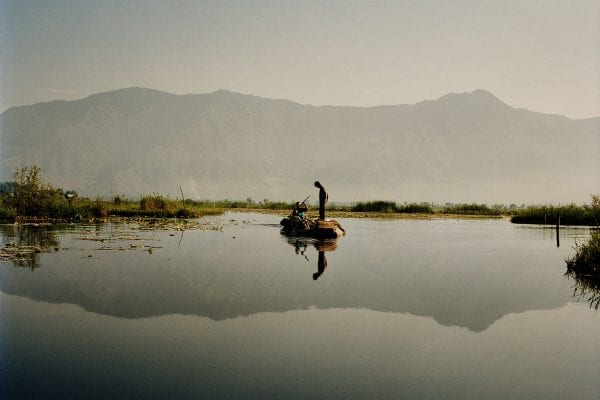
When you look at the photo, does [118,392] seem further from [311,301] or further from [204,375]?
[311,301]

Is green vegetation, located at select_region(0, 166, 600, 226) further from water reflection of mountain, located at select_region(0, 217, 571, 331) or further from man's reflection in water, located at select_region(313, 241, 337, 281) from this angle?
man's reflection in water, located at select_region(313, 241, 337, 281)

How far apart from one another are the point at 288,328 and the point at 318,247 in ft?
54.5

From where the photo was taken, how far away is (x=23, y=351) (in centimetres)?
918

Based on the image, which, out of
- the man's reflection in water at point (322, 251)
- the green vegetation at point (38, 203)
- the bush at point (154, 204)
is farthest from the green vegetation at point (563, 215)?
the green vegetation at point (38, 203)

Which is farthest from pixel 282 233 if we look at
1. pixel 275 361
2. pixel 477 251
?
pixel 275 361

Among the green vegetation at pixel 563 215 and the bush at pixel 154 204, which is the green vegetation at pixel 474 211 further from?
the bush at pixel 154 204

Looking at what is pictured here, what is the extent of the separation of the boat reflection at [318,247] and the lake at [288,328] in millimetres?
268

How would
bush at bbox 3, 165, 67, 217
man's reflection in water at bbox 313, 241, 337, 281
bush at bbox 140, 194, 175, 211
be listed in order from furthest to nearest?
1. bush at bbox 140, 194, 175, 211
2. bush at bbox 3, 165, 67, 217
3. man's reflection in water at bbox 313, 241, 337, 281

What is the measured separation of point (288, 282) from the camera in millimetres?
16578

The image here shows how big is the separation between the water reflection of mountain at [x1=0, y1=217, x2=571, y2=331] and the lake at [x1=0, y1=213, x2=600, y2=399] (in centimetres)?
7

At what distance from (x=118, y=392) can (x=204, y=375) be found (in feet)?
4.13

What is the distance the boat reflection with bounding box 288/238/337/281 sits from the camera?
19.9 meters

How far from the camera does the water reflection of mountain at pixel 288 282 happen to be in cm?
1341

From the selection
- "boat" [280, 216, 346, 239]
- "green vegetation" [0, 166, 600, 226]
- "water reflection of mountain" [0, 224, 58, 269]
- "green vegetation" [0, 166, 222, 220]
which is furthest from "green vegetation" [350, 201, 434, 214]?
"water reflection of mountain" [0, 224, 58, 269]
